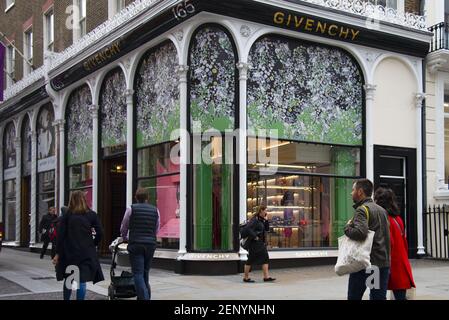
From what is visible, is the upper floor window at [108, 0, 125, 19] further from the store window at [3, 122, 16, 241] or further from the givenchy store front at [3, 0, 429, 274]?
the store window at [3, 122, 16, 241]

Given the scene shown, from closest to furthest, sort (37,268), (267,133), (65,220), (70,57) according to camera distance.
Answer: (65,220) < (267,133) < (37,268) < (70,57)

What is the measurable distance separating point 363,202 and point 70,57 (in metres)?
14.8

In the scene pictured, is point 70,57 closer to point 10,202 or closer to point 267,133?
point 267,133

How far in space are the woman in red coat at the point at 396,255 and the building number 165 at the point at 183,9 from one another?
7837 millimetres

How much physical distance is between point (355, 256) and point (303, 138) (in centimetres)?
892

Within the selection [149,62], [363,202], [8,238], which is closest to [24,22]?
[8,238]

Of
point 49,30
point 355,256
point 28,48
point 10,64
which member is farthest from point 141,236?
point 10,64

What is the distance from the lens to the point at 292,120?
1495 cm

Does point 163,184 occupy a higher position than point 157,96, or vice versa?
point 157,96

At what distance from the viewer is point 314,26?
1493 centimetres

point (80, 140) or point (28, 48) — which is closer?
point (80, 140)

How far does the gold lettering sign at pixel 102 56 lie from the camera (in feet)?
55.1

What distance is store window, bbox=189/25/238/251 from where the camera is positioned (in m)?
13.7

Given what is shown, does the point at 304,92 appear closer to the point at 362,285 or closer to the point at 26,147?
the point at 362,285
